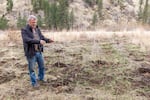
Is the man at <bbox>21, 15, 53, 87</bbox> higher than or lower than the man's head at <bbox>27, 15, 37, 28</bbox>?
lower

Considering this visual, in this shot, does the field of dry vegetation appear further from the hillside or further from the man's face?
the hillside

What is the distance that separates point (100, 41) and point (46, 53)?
9.83ft

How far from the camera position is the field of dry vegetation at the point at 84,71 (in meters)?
8.16

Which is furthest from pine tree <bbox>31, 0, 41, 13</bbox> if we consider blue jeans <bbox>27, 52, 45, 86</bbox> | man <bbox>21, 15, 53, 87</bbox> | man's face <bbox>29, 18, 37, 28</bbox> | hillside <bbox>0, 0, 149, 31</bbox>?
man's face <bbox>29, 18, 37, 28</bbox>

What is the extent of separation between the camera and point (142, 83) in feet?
29.0

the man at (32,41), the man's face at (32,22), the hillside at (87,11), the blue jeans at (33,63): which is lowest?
the hillside at (87,11)

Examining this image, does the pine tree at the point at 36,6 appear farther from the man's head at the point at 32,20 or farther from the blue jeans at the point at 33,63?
the man's head at the point at 32,20

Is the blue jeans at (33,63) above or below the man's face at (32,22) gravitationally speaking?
below

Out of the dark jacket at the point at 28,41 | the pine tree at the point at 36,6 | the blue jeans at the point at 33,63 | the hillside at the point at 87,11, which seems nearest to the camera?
the dark jacket at the point at 28,41

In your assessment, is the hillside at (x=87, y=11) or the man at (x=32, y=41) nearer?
the man at (x=32, y=41)

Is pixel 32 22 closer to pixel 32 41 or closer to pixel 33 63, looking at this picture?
pixel 32 41

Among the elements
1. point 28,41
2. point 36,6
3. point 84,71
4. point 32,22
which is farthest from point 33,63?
point 36,6

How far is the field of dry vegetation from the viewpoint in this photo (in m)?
8.16

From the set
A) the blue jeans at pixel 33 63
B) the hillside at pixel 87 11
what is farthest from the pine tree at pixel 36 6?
the blue jeans at pixel 33 63
